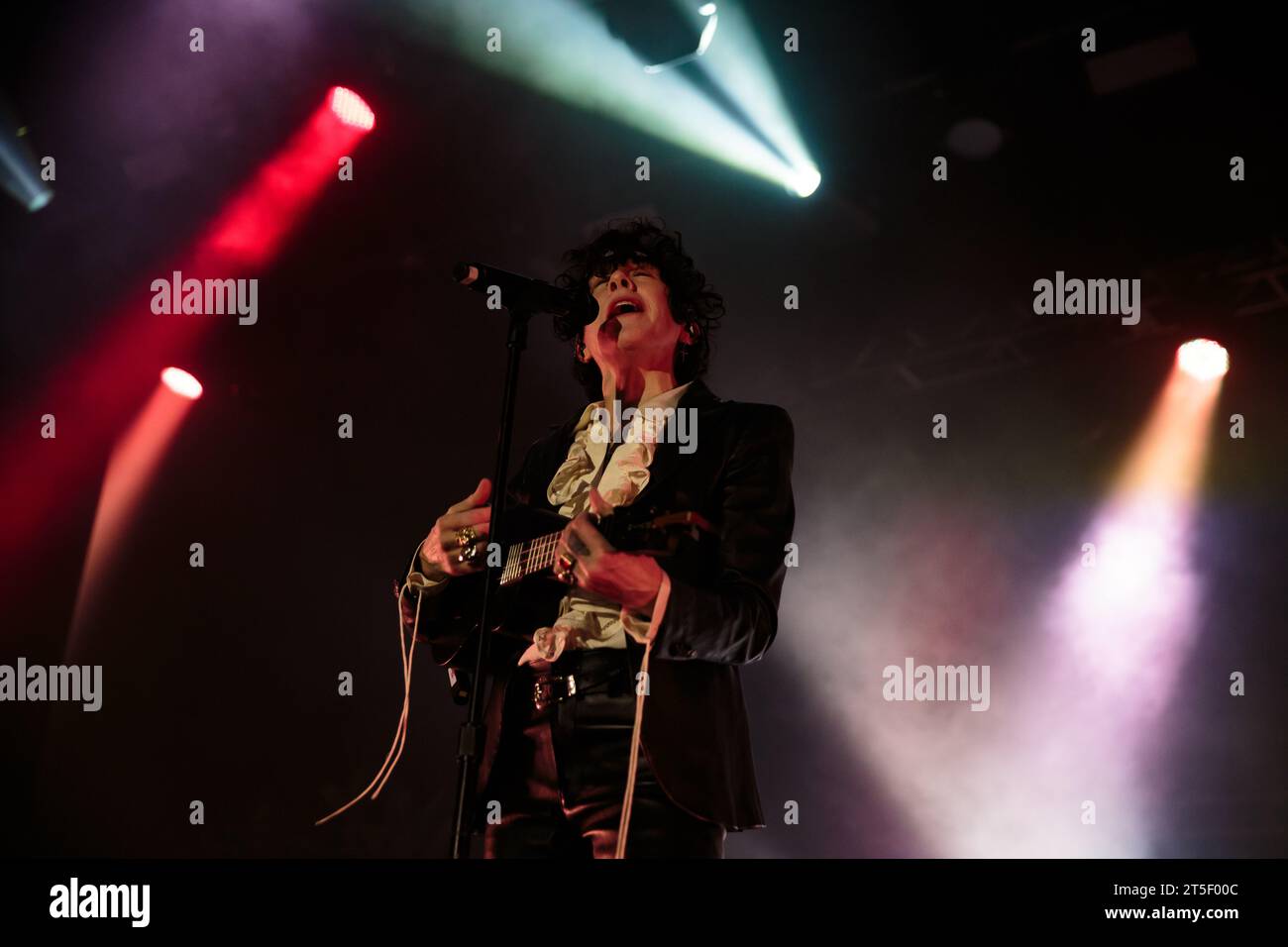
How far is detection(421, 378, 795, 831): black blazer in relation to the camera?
7.07 feet

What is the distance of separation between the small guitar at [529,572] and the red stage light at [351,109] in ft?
10.3

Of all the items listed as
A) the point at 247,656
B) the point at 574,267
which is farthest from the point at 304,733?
the point at 574,267

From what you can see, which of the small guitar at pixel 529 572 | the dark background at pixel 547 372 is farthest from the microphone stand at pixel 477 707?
the dark background at pixel 547 372

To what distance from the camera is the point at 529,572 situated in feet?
8.09

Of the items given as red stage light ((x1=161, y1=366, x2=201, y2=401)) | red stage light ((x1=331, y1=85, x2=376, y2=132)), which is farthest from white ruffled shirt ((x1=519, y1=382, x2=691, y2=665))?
red stage light ((x1=161, y1=366, x2=201, y2=401))

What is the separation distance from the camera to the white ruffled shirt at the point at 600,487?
2270 millimetres

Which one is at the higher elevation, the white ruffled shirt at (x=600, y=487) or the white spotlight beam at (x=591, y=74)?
the white spotlight beam at (x=591, y=74)

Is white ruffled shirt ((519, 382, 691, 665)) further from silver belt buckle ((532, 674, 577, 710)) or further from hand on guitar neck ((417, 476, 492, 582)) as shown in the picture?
hand on guitar neck ((417, 476, 492, 582))

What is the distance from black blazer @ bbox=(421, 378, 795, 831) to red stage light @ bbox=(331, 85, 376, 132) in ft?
10.4

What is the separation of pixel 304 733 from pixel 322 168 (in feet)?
8.61

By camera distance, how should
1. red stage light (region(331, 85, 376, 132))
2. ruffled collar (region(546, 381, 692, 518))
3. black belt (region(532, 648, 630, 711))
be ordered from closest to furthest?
black belt (region(532, 648, 630, 711)), ruffled collar (region(546, 381, 692, 518)), red stage light (region(331, 85, 376, 132))

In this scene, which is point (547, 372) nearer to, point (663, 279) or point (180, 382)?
point (180, 382)

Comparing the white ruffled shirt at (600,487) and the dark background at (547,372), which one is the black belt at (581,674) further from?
the dark background at (547,372)
